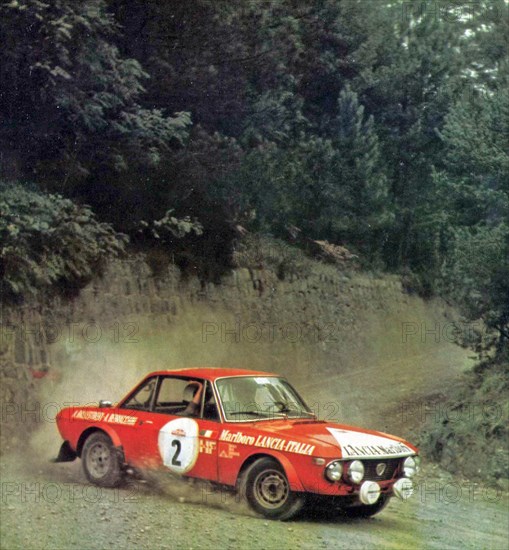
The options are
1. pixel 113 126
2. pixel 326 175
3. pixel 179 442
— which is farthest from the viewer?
pixel 326 175

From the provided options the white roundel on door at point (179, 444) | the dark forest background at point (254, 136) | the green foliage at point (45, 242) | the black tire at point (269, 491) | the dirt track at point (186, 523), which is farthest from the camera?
the dark forest background at point (254, 136)

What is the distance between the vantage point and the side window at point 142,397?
9.86 metres

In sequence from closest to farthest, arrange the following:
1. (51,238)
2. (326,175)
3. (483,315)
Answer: (51,238)
(483,315)
(326,175)

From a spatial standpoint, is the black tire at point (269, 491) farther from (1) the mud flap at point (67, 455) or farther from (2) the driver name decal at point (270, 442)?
(1) the mud flap at point (67, 455)

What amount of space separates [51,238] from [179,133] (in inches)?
132

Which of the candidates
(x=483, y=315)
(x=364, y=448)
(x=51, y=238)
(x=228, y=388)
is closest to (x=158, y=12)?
(x=51, y=238)

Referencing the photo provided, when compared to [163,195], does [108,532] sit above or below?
below

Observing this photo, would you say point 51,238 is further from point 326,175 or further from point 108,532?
point 326,175

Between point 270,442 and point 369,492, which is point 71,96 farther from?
point 369,492

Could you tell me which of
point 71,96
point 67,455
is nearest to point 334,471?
point 67,455

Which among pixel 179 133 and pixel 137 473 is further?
pixel 179 133

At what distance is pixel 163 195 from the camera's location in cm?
1680

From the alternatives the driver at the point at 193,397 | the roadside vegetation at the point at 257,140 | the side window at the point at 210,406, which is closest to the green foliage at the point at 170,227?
the roadside vegetation at the point at 257,140

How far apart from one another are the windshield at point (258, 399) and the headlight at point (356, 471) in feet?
4.24
